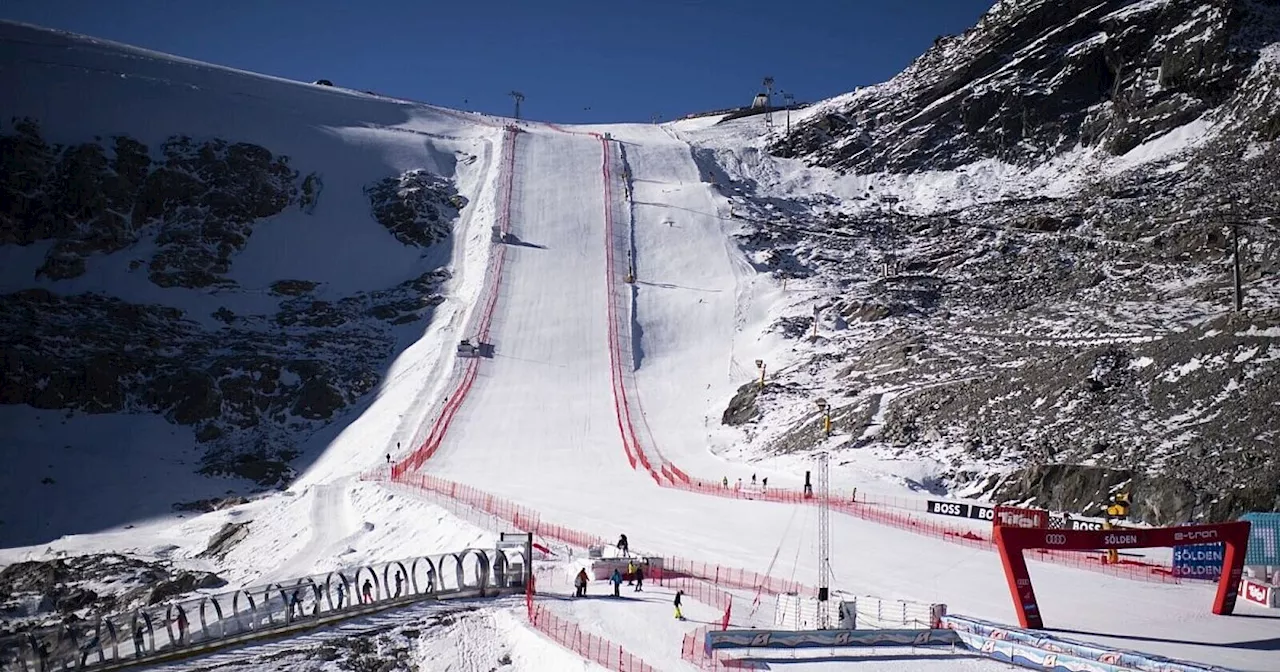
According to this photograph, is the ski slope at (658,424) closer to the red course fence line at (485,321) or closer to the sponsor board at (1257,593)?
the red course fence line at (485,321)

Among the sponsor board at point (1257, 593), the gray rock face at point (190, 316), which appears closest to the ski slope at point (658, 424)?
the sponsor board at point (1257, 593)

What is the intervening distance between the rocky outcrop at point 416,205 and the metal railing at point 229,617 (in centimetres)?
5569

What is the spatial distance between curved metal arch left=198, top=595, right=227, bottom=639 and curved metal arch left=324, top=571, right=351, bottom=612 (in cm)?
→ 226

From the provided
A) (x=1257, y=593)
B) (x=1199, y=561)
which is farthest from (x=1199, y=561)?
(x=1257, y=593)

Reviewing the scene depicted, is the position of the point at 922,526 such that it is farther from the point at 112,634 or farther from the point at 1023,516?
the point at 112,634

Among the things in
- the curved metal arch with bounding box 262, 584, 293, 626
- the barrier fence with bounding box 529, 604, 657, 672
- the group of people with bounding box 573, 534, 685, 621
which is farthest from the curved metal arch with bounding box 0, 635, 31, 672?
the group of people with bounding box 573, 534, 685, 621

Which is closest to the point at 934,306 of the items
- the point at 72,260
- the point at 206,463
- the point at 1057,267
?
the point at 1057,267

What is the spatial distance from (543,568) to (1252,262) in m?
40.5

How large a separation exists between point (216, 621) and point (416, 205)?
210 feet

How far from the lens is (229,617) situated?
767 inches

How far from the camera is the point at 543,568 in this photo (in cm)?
2594

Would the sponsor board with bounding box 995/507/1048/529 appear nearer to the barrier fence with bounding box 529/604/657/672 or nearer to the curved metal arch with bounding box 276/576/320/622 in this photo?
the barrier fence with bounding box 529/604/657/672

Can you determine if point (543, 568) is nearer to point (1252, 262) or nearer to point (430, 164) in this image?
point (1252, 262)

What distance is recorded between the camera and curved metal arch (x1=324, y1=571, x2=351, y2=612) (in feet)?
69.3
